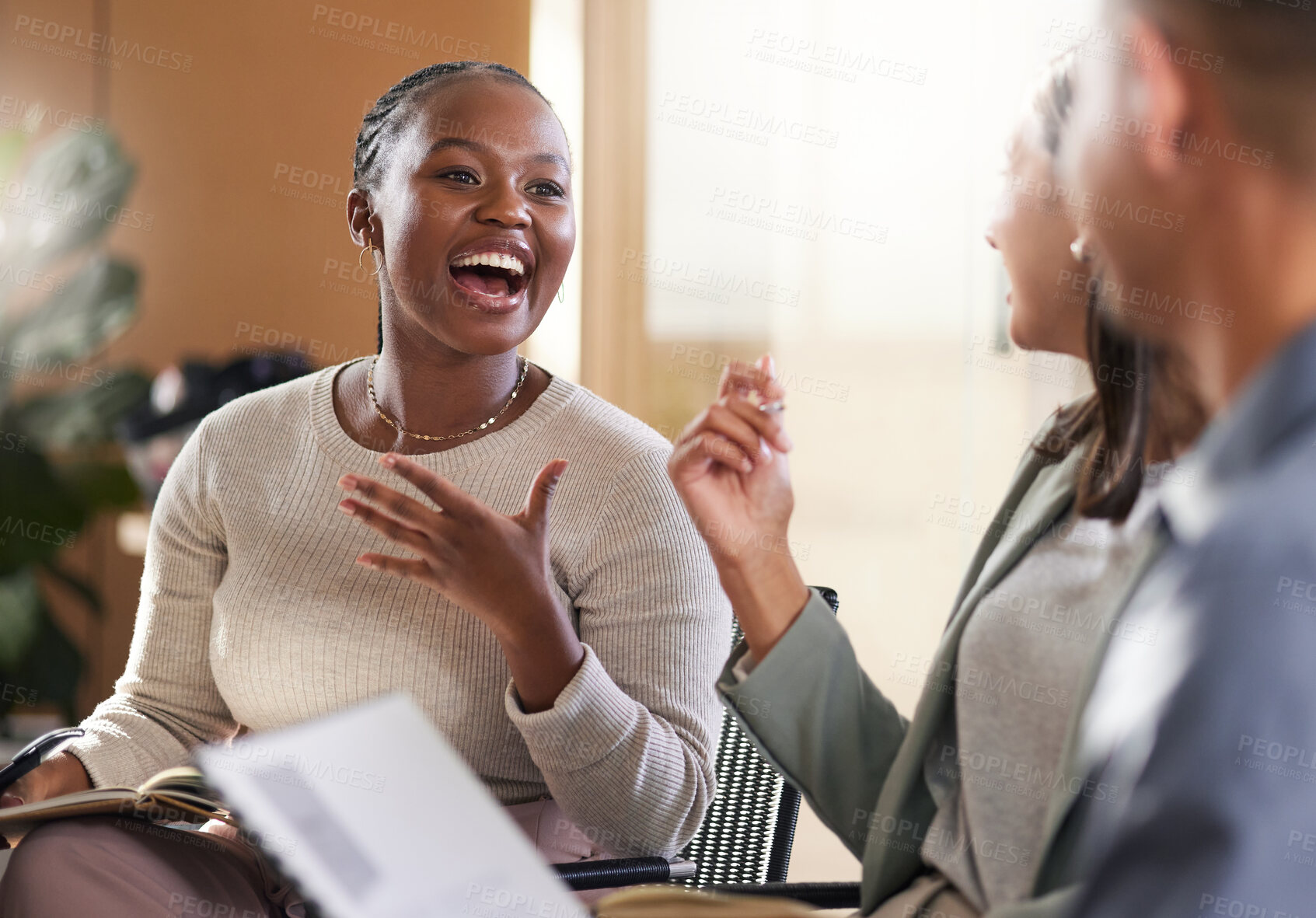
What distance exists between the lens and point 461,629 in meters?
1.49

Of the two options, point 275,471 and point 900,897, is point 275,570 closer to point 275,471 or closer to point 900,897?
point 275,471

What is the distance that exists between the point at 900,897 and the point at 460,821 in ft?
1.32

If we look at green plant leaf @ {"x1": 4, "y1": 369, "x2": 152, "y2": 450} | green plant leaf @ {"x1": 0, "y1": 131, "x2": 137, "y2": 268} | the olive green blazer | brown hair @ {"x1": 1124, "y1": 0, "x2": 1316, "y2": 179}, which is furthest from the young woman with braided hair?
green plant leaf @ {"x1": 0, "y1": 131, "x2": 137, "y2": 268}

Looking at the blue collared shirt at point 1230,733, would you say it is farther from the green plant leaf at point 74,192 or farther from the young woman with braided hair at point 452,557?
the green plant leaf at point 74,192

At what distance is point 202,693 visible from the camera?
63.9 inches

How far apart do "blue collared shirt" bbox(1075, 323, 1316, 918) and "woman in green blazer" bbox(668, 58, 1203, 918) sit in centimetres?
37

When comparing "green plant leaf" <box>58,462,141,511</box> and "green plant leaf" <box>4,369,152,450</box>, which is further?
"green plant leaf" <box>4,369,152,450</box>

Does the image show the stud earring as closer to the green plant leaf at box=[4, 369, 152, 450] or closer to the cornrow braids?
the cornrow braids

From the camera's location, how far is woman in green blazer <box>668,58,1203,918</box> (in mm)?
926

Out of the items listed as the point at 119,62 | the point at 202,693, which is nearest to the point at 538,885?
the point at 202,693

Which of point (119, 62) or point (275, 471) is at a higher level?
point (119, 62)

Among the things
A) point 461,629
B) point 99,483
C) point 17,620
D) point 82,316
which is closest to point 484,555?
point 461,629

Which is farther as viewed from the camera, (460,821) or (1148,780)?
(460,821)

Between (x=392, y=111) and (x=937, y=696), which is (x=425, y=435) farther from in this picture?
(x=937, y=696)
